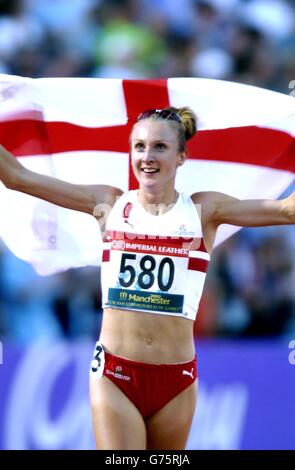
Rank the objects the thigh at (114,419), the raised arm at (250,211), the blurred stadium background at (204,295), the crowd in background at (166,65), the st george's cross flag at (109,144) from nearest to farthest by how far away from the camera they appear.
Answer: the thigh at (114,419)
the raised arm at (250,211)
the st george's cross flag at (109,144)
the blurred stadium background at (204,295)
the crowd in background at (166,65)

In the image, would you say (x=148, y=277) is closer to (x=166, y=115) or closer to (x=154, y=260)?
(x=154, y=260)

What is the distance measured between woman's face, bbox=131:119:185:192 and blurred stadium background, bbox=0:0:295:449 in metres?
2.92

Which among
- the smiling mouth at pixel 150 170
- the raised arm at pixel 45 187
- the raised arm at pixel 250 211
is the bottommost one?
the raised arm at pixel 250 211

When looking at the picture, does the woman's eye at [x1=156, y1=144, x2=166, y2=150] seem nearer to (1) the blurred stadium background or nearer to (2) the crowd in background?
(1) the blurred stadium background

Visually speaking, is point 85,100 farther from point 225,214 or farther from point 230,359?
point 230,359

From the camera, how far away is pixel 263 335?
9.43 m

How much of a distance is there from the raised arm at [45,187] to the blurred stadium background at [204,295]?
2764mm

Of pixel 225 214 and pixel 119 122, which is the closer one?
pixel 225 214

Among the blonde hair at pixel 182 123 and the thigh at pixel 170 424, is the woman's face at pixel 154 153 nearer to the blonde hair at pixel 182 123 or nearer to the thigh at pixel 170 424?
the blonde hair at pixel 182 123

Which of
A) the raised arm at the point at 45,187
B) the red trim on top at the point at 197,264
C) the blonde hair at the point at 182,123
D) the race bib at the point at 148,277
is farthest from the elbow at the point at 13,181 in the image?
the red trim on top at the point at 197,264

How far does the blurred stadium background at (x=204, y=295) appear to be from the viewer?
8.55 meters

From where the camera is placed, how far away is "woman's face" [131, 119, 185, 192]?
5.81 m

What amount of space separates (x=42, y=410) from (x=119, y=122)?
8.58ft
